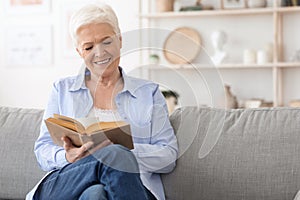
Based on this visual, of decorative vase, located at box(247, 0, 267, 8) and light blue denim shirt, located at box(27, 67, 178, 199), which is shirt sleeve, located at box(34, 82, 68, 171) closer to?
light blue denim shirt, located at box(27, 67, 178, 199)

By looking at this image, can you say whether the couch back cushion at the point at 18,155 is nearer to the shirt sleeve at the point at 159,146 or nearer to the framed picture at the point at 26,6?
the shirt sleeve at the point at 159,146

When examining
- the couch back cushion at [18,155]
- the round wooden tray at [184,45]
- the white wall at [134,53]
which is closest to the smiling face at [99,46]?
the couch back cushion at [18,155]

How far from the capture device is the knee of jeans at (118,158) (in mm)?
2125

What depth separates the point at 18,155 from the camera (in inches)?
103

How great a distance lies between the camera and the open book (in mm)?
2145

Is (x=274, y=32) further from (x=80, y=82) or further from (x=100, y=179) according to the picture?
(x=100, y=179)

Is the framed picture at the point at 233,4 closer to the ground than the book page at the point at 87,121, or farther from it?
farther from it

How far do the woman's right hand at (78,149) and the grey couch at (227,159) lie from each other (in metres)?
0.35

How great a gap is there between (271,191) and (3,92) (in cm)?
382

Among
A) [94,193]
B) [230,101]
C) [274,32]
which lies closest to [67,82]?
[94,193]


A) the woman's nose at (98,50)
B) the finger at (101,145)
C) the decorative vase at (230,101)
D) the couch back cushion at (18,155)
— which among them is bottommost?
the decorative vase at (230,101)

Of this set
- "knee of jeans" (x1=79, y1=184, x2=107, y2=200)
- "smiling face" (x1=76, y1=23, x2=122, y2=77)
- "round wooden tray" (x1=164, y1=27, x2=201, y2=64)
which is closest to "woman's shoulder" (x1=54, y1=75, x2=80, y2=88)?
"smiling face" (x1=76, y1=23, x2=122, y2=77)

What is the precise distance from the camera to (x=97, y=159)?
216 cm

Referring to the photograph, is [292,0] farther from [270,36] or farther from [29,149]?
[29,149]
